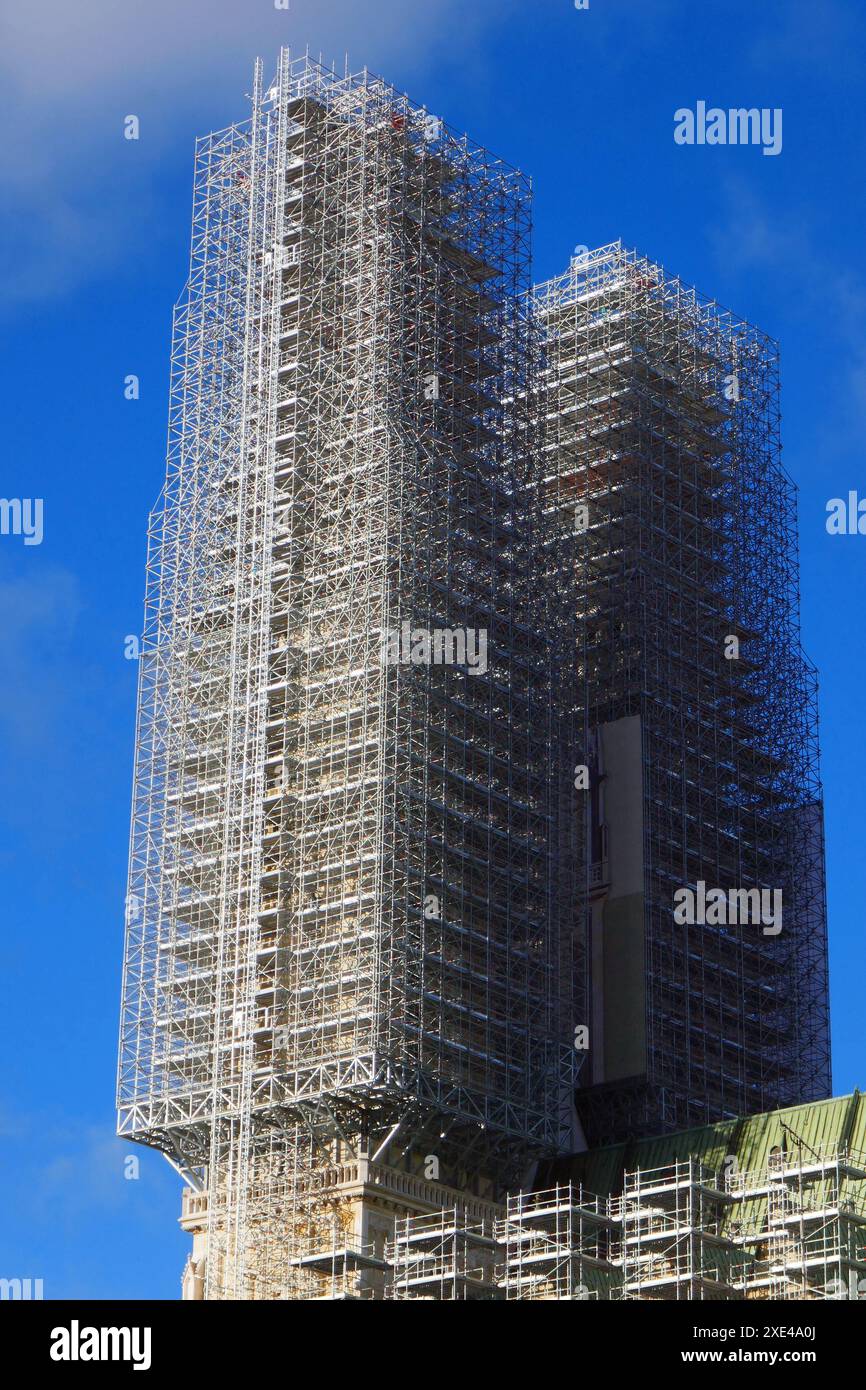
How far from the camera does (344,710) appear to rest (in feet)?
316

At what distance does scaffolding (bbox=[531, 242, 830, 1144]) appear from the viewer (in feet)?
348

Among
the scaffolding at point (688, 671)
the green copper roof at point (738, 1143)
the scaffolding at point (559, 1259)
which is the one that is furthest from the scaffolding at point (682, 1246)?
the scaffolding at point (688, 671)

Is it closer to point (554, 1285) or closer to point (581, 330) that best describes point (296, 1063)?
point (554, 1285)

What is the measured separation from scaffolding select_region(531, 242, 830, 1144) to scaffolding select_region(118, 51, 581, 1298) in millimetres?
4145

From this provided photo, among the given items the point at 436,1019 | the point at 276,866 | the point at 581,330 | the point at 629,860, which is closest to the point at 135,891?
the point at 276,866

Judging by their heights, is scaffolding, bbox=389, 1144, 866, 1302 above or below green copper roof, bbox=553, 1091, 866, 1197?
below

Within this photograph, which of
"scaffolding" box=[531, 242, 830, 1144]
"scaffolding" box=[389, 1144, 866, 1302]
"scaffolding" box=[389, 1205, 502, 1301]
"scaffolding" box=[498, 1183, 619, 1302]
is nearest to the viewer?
"scaffolding" box=[389, 1144, 866, 1302]

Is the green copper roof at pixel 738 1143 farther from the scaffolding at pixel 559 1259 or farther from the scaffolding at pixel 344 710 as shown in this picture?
the scaffolding at pixel 559 1259

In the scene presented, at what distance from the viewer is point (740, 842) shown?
366ft

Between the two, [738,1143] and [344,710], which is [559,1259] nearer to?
[738,1143]

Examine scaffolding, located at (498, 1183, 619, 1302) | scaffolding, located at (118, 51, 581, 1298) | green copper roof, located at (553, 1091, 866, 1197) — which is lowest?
scaffolding, located at (498, 1183, 619, 1302)

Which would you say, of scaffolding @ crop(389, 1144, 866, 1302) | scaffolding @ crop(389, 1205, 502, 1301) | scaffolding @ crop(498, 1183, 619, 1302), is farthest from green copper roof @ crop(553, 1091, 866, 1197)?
scaffolding @ crop(389, 1205, 502, 1301)

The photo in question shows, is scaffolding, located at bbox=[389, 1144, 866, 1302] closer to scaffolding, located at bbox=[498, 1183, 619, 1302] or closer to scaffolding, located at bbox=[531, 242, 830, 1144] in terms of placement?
scaffolding, located at bbox=[498, 1183, 619, 1302]

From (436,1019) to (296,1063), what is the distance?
478cm
